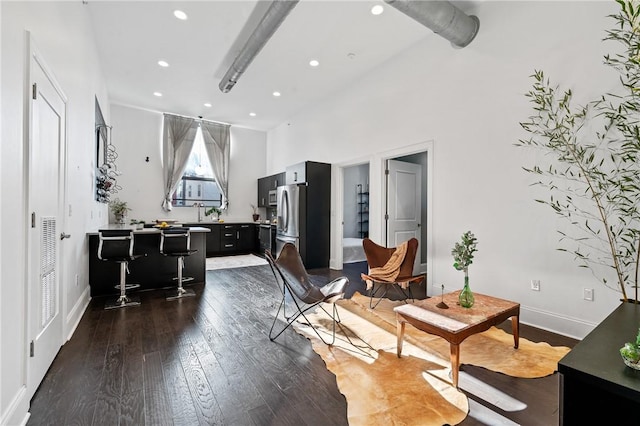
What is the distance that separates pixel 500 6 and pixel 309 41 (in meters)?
2.46

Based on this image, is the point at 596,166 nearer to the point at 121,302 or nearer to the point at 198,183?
the point at 121,302

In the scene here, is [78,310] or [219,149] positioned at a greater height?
[219,149]

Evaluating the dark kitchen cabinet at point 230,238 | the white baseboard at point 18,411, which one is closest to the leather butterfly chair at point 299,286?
the white baseboard at point 18,411

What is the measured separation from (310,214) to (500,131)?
142 inches

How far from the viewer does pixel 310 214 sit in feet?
19.3

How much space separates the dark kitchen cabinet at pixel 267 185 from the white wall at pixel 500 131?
344cm

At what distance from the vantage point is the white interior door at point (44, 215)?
5.80ft

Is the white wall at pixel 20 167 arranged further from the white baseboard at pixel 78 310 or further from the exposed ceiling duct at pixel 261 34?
the exposed ceiling duct at pixel 261 34

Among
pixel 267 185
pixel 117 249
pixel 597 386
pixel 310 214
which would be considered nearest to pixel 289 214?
pixel 310 214

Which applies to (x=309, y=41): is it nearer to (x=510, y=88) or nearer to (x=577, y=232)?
(x=510, y=88)

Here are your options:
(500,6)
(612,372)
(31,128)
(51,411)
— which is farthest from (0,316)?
(500,6)

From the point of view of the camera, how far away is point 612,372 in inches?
33.4

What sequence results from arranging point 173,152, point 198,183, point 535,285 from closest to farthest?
point 535,285
point 173,152
point 198,183

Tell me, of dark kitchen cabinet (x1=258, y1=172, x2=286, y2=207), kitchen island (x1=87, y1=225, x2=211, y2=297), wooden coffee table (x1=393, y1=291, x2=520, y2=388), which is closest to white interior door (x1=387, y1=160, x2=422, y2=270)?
wooden coffee table (x1=393, y1=291, x2=520, y2=388)
